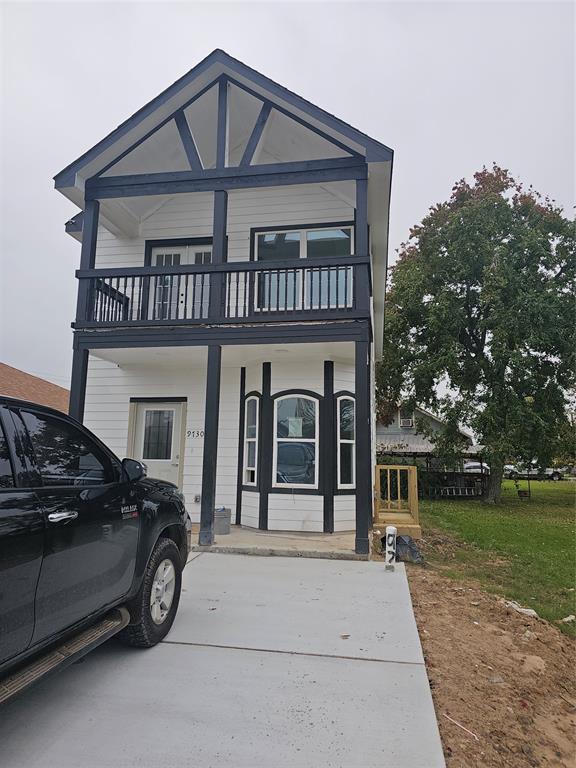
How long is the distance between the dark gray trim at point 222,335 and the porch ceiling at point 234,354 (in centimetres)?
34

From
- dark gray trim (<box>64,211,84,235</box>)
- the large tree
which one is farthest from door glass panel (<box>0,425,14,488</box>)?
the large tree

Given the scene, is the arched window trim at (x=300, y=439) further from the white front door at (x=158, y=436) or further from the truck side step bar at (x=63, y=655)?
the truck side step bar at (x=63, y=655)

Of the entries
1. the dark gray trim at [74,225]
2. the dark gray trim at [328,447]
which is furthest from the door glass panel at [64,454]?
the dark gray trim at [74,225]

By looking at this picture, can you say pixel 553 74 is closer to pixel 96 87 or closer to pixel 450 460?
pixel 96 87

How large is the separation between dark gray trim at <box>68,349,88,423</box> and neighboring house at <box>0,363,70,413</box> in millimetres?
8465

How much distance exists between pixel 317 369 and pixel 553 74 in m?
8.47

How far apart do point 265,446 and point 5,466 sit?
6.57m

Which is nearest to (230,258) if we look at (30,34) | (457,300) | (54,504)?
(30,34)

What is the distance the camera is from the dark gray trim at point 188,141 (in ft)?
27.7

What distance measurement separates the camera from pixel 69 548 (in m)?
2.75

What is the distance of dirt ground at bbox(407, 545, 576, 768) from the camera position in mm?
2701

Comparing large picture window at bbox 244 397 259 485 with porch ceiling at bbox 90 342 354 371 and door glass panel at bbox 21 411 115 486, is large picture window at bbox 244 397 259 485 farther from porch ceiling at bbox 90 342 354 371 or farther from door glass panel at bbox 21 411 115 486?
door glass panel at bbox 21 411 115 486

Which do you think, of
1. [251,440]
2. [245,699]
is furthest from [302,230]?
[245,699]

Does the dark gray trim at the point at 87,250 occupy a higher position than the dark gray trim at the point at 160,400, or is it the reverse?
the dark gray trim at the point at 87,250
